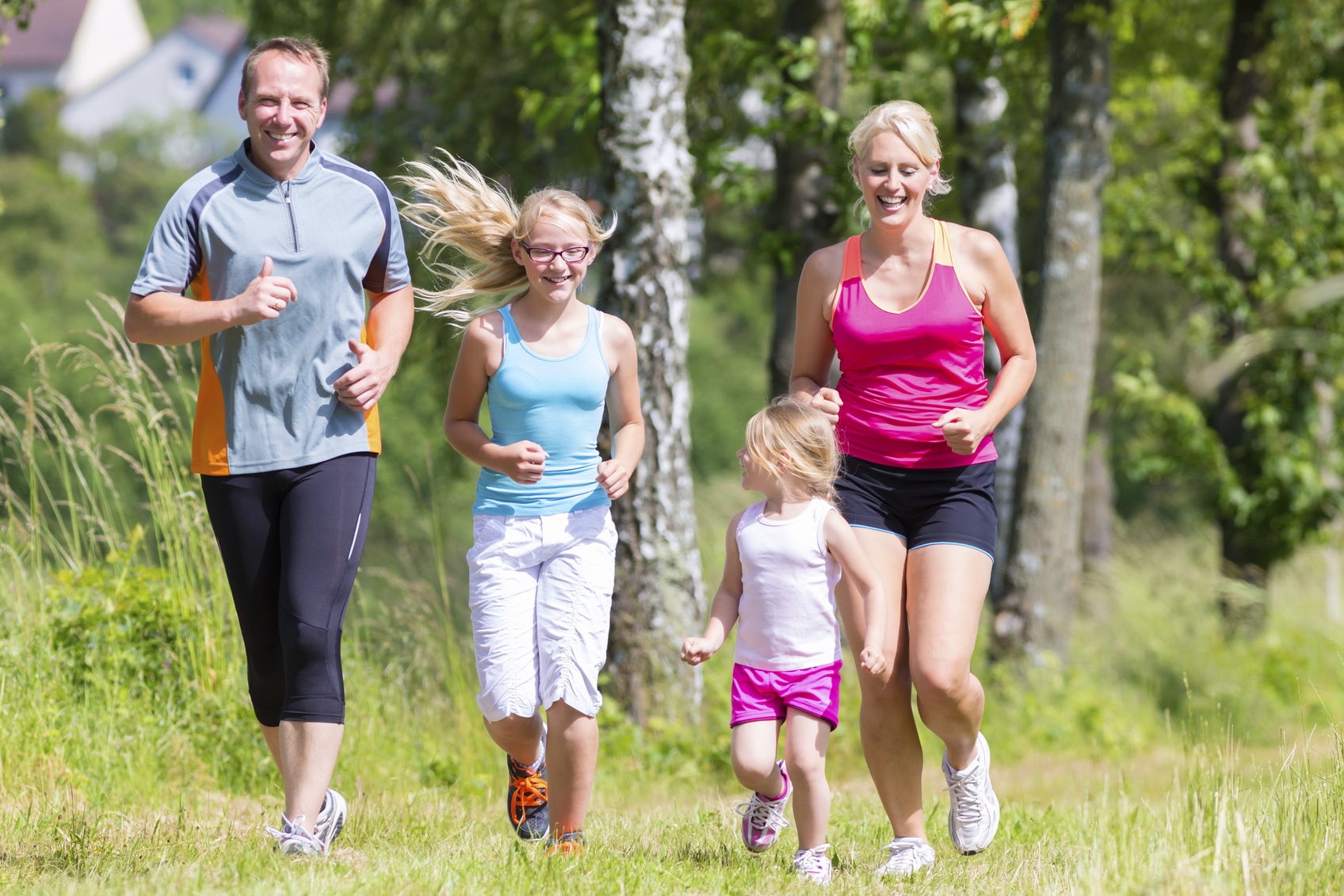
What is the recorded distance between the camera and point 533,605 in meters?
3.73

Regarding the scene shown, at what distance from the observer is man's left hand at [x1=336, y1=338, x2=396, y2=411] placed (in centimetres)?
350

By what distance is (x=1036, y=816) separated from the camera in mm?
4641

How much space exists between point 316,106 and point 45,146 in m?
53.6

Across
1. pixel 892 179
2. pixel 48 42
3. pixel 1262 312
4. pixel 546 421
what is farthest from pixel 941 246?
pixel 48 42

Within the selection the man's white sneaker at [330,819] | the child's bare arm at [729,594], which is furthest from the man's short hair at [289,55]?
the man's white sneaker at [330,819]

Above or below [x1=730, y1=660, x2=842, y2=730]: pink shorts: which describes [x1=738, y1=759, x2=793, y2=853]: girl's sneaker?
below

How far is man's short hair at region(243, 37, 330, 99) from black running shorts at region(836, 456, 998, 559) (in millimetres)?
1855

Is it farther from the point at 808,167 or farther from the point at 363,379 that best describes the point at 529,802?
the point at 808,167

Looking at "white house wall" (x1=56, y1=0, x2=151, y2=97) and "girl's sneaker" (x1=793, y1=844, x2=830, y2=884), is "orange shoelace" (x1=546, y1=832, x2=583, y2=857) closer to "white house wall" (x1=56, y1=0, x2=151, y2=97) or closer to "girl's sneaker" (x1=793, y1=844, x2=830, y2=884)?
"girl's sneaker" (x1=793, y1=844, x2=830, y2=884)

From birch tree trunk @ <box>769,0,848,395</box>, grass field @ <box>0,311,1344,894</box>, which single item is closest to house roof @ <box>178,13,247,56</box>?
birch tree trunk @ <box>769,0,848,395</box>

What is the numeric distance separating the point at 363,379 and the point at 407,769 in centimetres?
224

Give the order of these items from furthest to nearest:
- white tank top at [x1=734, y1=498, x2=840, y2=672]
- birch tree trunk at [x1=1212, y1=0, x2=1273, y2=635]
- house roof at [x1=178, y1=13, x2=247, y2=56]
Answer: house roof at [x1=178, y1=13, x2=247, y2=56] < birch tree trunk at [x1=1212, y1=0, x2=1273, y2=635] < white tank top at [x1=734, y1=498, x2=840, y2=672]

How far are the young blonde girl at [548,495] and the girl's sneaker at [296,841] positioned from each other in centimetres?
58

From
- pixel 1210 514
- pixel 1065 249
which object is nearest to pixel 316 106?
pixel 1065 249
